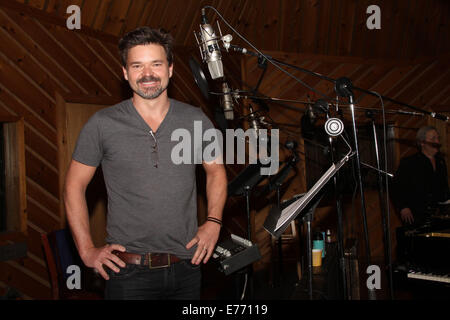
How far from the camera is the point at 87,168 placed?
196 cm

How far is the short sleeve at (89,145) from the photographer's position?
195cm

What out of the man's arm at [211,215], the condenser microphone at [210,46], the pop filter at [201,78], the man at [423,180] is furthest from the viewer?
the man at [423,180]

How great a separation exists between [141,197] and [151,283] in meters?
0.38

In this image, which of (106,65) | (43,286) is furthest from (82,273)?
(106,65)

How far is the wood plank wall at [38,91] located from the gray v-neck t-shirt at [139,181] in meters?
2.06

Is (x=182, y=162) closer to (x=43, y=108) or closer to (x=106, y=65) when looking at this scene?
(x=43, y=108)

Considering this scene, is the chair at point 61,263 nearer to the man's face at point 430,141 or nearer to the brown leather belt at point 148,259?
the brown leather belt at point 148,259

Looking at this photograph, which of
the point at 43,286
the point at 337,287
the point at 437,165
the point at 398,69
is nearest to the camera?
the point at 337,287

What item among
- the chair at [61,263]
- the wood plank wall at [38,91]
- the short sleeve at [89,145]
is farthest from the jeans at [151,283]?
the wood plank wall at [38,91]

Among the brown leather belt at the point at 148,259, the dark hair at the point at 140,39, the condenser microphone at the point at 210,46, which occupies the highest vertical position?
the condenser microphone at the point at 210,46

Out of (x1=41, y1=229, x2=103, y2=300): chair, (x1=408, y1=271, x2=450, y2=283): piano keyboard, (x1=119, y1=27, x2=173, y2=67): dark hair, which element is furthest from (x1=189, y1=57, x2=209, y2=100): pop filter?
(x1=408, y1=271, x2=450, y2=283): piano keyboard

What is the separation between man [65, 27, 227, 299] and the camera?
6.35 feet

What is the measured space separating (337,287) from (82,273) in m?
2.26

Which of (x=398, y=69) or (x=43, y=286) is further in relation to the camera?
(x=398, y=69)
